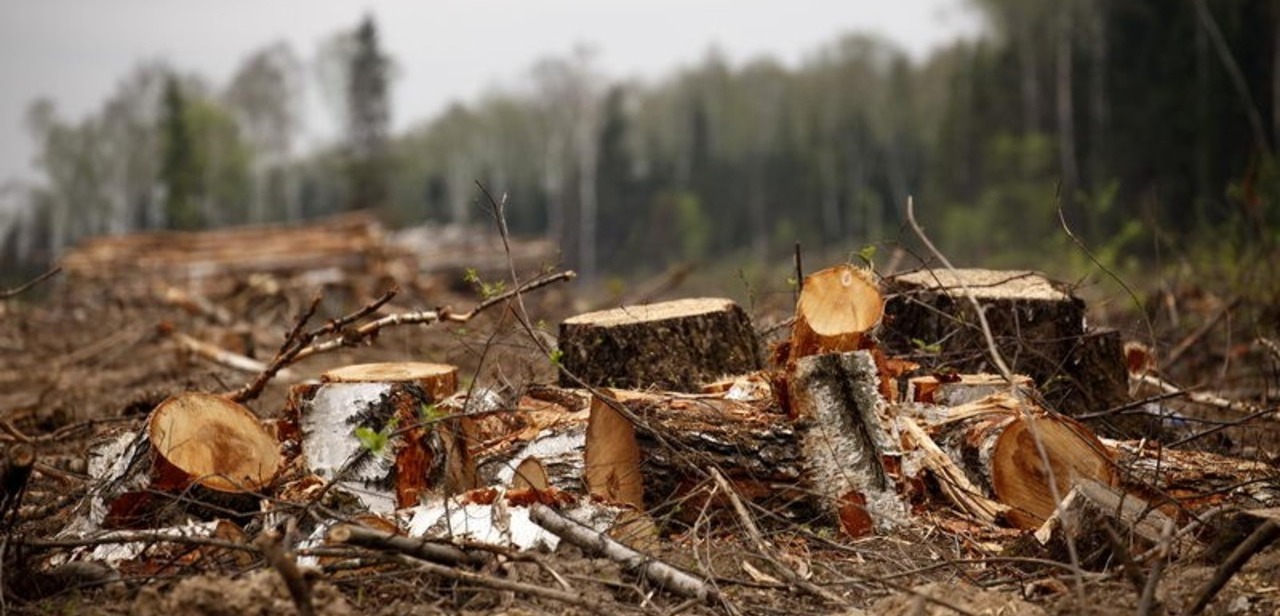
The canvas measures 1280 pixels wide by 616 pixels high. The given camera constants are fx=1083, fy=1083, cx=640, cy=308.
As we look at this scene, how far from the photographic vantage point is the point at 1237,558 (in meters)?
2.72

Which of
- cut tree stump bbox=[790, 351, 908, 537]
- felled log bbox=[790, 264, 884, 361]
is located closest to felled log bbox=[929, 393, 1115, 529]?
cut tree stump bbox=[790, 351, 908, 537]

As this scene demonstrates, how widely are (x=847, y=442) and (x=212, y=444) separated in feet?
7.67

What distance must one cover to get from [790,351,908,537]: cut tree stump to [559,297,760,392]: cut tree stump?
77 centimetres

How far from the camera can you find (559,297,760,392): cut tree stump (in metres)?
4.76

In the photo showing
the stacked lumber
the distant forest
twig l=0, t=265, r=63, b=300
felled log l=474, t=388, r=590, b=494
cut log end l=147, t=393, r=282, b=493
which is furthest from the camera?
the distant forest

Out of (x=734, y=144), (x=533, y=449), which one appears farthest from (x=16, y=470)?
(x=734, y=144)

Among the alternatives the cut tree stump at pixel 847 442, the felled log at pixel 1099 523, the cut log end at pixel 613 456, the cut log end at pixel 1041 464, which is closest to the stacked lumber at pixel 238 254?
the cut log end at pixel 613 456

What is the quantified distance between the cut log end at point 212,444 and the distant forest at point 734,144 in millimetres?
20672

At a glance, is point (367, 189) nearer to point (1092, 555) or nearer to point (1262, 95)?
point (1262, 95)

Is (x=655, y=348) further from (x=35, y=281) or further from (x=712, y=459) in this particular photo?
(x=35, y=281)

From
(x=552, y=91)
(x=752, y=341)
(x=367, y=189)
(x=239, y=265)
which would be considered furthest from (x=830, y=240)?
(x=752, y=341)

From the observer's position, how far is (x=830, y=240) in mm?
44281

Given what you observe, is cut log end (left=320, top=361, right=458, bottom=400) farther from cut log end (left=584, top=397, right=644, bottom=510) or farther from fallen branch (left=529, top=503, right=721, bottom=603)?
fallen branch (left=529, top=503, right=721, bottom=603)

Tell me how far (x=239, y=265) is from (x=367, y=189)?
2046 centimetres
